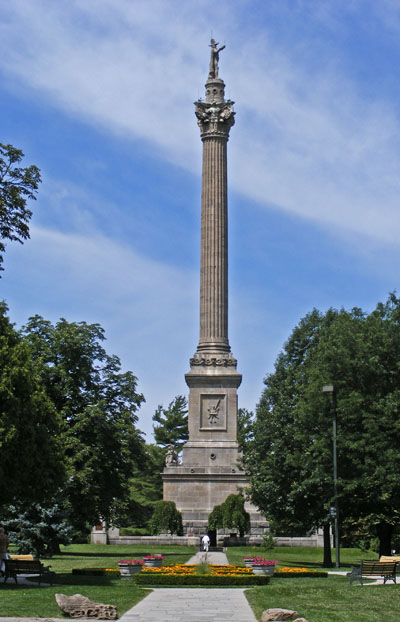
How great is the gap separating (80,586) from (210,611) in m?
6.50

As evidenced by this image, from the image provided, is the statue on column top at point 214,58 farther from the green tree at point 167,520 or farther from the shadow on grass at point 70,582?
the shadow on grass at point 70,582

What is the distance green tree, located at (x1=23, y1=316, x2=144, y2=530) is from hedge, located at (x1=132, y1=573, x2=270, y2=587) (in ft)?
53.4

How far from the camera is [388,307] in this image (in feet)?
121

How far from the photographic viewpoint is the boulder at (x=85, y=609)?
52.3 feet

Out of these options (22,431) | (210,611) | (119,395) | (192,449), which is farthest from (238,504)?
(210,611)

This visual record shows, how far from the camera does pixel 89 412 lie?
42.0 meters

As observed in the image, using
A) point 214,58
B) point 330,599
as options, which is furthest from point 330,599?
point 214,58

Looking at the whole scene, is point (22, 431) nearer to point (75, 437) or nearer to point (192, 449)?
point (75, 437)

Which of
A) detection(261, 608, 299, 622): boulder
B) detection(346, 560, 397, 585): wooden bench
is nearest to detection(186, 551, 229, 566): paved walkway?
detection(346, 560, 397, 585): wooden bench

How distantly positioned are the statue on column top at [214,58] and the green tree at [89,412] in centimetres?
2652

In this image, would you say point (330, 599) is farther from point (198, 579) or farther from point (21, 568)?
point (21, 568)

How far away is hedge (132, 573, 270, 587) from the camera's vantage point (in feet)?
78.2

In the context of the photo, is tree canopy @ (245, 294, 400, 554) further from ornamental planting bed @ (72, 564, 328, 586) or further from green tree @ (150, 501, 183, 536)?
ornamental planting bed @ (72, 564, 328, 586)

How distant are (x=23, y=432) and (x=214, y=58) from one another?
150 feet
